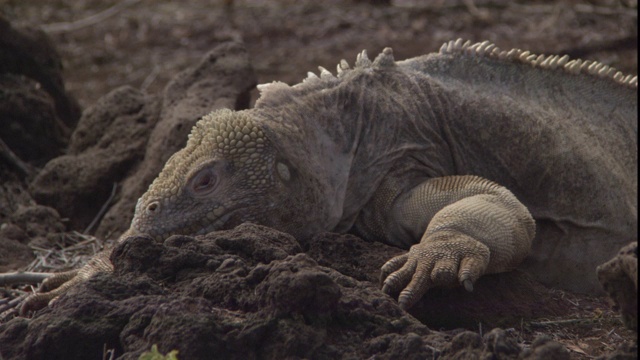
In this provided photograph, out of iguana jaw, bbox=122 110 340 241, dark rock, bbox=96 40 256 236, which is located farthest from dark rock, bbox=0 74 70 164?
iguana jaw, bbox=122 110 340 241

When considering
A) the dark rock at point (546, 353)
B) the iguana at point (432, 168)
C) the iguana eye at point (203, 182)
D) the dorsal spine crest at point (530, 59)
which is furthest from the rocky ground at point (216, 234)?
the dorsal spine crest at point (530, 59)

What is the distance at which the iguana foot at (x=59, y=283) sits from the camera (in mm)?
5168

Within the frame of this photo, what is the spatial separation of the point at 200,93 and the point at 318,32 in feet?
21.6

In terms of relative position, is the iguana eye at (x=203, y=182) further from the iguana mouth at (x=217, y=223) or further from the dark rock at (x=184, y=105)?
the dark rock at (x=184, y=105)

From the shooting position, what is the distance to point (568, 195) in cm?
663

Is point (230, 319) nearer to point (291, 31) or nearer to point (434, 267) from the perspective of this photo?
point (434, 267)

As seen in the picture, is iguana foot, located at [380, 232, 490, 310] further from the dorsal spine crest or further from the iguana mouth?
the dorsal spine crest

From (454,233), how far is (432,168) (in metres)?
1.25

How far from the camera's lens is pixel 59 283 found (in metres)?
5.56

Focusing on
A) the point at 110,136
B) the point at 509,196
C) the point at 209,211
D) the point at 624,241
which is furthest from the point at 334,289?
the point at 110,136

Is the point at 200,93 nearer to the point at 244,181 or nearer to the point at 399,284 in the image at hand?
the point at 244,181

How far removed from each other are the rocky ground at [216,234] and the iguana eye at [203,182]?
69 cm

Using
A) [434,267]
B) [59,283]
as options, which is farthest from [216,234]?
[59,283]

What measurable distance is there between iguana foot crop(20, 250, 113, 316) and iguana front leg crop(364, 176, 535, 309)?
1.67 metres
